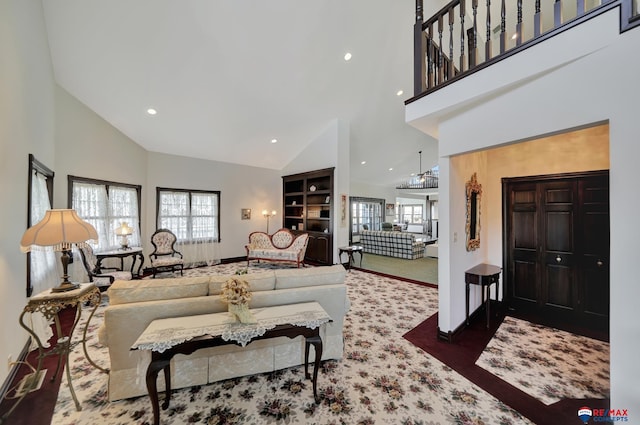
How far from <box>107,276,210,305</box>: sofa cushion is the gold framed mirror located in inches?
130

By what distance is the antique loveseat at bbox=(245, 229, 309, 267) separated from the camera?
20.4 ft

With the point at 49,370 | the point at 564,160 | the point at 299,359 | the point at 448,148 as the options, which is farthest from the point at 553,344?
the point at 49,370

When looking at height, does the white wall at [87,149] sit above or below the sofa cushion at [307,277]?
above

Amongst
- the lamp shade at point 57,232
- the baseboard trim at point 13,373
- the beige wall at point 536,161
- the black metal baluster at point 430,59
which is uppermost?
the black metal baluster at point 430,59

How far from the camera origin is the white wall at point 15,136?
6.61 feet

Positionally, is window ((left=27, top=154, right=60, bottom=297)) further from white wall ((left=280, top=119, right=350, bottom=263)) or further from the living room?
white wall ((left=280, top=119, right=350, bottom=263))

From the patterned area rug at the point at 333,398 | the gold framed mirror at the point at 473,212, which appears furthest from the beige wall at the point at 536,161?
the patterned area rug at the point at 333,398

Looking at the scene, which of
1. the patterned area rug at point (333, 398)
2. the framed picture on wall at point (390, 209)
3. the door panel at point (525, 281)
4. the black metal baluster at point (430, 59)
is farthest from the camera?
the framed picture on wall at point (390, 209)

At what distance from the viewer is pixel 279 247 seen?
668 cm

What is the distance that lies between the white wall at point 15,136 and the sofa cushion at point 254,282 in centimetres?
168

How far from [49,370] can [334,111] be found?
598cm

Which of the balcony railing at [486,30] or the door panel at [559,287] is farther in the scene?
the door panel at [559,287]

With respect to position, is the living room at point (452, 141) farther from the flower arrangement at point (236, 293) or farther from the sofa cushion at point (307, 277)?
the flower arrangement at point (236, 293)

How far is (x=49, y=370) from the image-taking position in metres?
2.31
